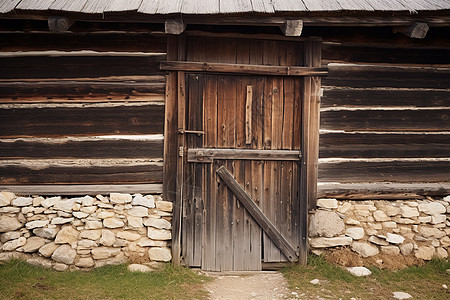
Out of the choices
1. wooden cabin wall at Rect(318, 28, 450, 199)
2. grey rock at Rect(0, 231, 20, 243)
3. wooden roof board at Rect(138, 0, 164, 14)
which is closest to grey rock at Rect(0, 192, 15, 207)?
grey rock at Rect(0, 231, 20, 243)

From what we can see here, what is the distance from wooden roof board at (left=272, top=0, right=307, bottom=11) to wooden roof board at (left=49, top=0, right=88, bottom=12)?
209cm

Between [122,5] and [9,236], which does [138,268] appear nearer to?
[9,236]

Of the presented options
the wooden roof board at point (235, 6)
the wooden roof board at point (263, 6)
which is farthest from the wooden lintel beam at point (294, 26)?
the wooden roof board at point (235, 6)

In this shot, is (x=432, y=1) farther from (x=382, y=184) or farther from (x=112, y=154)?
(x=112, y=154)

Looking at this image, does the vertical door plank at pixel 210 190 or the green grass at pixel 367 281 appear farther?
the vertical door plank at pixel 210 190

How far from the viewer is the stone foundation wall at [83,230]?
14.0ft

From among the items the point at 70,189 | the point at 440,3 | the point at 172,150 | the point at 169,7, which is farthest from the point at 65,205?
the point at 440,3

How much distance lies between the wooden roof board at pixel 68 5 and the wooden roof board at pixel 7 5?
1.30 ft

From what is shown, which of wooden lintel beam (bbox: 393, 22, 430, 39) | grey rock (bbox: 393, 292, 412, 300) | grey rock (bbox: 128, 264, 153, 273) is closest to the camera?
grey rock (bbox: 393, 292, 412, 300)

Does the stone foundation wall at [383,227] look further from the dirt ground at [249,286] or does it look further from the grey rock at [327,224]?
the dirt ground at [249,286]

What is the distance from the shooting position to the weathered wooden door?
4504 millimetres

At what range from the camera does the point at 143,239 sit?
4.37 metres

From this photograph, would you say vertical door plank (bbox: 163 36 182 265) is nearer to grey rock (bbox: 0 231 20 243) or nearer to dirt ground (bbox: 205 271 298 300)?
dirt ground (bbox: 205 271 298 300)

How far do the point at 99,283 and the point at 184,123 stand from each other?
2.02m
